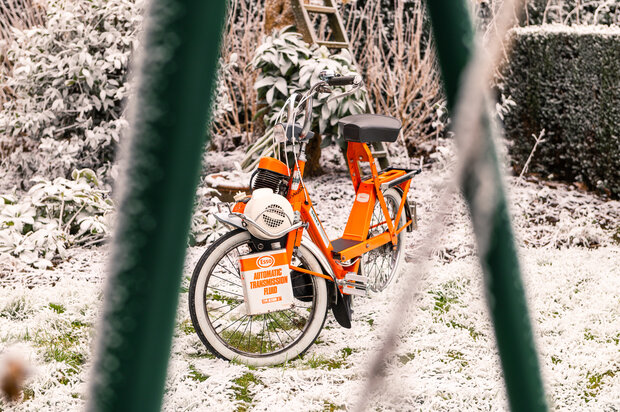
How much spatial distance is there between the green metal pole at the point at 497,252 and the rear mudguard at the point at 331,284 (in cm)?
232

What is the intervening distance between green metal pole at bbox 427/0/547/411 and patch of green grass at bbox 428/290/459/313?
121 inches

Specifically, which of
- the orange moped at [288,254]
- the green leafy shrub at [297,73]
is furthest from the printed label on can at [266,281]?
the green leafy shrub at [297,73]

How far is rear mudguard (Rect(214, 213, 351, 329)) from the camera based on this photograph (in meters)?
2.67

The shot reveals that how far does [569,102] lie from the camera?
5.71 metres

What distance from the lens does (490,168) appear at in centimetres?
33

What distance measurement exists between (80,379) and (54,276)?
1.29 meters

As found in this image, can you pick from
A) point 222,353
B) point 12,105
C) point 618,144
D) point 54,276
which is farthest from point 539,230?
point 12,105

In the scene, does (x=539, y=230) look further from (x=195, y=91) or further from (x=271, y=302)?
(x=195, y=91)

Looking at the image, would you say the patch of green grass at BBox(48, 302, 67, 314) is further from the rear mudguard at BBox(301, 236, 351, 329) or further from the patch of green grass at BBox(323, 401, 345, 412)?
the patch of green grass at BBox(323, 401, 345, 412)

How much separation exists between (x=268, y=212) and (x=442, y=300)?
135 cm

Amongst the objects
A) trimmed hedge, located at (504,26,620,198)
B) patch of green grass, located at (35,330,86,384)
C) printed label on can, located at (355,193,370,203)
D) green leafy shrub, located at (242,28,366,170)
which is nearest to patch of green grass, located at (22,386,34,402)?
patch of green grass, located at (35,330,86,384)

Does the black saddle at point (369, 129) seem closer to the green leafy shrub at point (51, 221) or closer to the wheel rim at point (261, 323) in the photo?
the wheel rim at point (261, 323)

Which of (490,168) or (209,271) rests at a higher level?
(490,168)

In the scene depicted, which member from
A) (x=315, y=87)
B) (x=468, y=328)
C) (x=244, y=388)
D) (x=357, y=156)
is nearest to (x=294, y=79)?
(x=357, y=156)
